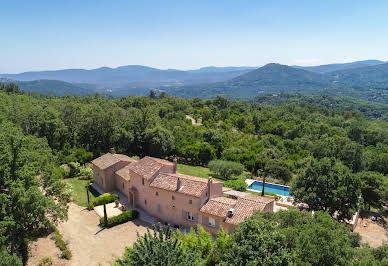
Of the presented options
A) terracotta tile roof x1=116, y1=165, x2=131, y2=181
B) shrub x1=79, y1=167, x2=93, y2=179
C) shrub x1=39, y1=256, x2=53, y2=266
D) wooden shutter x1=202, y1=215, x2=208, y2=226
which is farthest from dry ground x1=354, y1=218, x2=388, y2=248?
shrub x1=79, y1=167, x2=93, y2=179

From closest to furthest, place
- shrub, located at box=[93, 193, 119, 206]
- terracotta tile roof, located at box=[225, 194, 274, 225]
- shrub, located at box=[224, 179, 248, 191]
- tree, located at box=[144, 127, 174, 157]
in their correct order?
terracotta tile roof, located at box=[225, 194, 274, 225]
shrub, located at box=[93, 193, 119, 206]
shrub, located at box=[224, 179, 248, 191]
tree, located at box=[144, 127, 174, 157]

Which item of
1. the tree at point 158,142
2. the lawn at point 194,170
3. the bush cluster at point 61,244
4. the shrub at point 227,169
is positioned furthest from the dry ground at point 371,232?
the tree at point 158,142

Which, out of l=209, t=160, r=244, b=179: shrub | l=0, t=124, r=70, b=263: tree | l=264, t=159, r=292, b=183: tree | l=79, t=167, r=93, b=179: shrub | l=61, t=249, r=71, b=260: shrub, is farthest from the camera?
l=264, t=159, r=292, b=183: tree

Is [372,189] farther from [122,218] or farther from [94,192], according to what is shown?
[94,192]

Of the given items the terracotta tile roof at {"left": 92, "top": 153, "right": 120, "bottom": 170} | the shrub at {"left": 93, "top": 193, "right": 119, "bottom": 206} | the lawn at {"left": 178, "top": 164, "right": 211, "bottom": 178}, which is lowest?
the lawn at {"left": 178, "top": 164, "right": 211, "bottom": 178}

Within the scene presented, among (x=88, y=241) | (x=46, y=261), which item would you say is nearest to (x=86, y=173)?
(x=88, y=241)

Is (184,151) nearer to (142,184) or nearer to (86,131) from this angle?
(86,131)

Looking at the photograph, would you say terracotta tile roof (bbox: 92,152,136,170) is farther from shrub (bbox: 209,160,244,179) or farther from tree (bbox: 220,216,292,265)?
tree (bbox: 220,216,292,265)
